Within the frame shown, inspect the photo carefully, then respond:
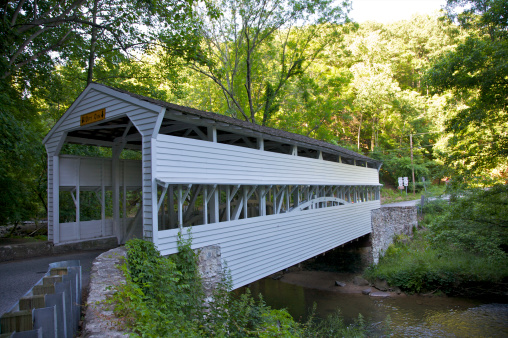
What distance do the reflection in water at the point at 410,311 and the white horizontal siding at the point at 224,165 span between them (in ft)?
18.2

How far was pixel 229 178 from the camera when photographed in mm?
7719

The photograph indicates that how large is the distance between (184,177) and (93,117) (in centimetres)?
263

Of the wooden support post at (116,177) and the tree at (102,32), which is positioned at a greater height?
the tree at (102,32)

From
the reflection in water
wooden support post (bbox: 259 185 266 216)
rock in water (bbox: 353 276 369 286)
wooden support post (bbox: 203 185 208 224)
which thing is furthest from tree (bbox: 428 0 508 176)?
wooden support post (bbox: 203 185 208 224)

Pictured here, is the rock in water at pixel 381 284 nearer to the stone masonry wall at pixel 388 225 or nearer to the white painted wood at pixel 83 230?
the stone masonry wall at pixel 388 225

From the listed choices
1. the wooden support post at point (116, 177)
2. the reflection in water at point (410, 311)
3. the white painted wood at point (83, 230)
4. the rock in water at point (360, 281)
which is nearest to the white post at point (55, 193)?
the white painted wood at point (83, 230)

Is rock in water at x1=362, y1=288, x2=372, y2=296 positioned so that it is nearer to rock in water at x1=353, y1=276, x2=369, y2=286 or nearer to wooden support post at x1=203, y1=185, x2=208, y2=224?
rock in water at x1=353, y1=276, x2=369, y2=286

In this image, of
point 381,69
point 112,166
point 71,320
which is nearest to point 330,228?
point 112,166

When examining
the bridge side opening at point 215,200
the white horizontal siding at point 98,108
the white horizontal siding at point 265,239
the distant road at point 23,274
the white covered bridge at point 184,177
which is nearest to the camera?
the distant road at point 23,274

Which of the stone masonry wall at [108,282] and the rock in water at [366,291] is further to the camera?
the rock in water at [366,291]

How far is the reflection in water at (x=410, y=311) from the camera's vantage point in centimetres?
1165

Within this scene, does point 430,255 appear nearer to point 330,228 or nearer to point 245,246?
point 330,228

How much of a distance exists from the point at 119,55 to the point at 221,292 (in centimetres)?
1084

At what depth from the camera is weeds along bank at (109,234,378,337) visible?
365 centimetres
